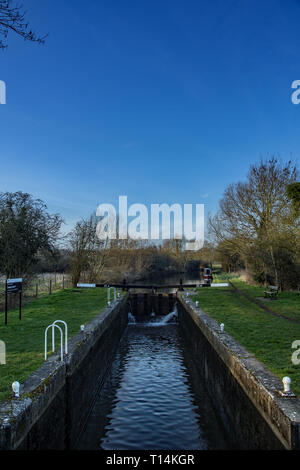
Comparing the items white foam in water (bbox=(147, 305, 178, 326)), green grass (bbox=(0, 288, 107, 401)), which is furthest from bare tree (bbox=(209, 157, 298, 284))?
green grass (bbox=(0, 288, 107, 401))

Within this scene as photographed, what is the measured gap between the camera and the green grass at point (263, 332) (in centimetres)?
544

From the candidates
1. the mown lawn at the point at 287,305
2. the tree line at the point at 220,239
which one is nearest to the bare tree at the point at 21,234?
the tree line at the point at 220,239

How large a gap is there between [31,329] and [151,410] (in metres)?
3.78

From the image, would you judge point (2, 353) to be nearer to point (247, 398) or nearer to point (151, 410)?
point (151, 410)

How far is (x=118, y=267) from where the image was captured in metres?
29.1

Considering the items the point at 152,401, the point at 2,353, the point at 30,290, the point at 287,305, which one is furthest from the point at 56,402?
the point at 30,290

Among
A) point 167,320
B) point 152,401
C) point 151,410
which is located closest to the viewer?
point 151,410

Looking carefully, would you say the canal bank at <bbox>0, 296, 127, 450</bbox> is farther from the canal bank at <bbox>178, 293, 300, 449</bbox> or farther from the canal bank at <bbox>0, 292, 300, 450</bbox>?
the canal bank at <bbox>178, 293, 300, 449</bbox>

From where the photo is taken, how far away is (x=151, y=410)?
645cm

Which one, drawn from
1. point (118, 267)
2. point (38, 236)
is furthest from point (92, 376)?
point (118, 267)

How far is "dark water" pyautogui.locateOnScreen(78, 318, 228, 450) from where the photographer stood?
5.39 meters
